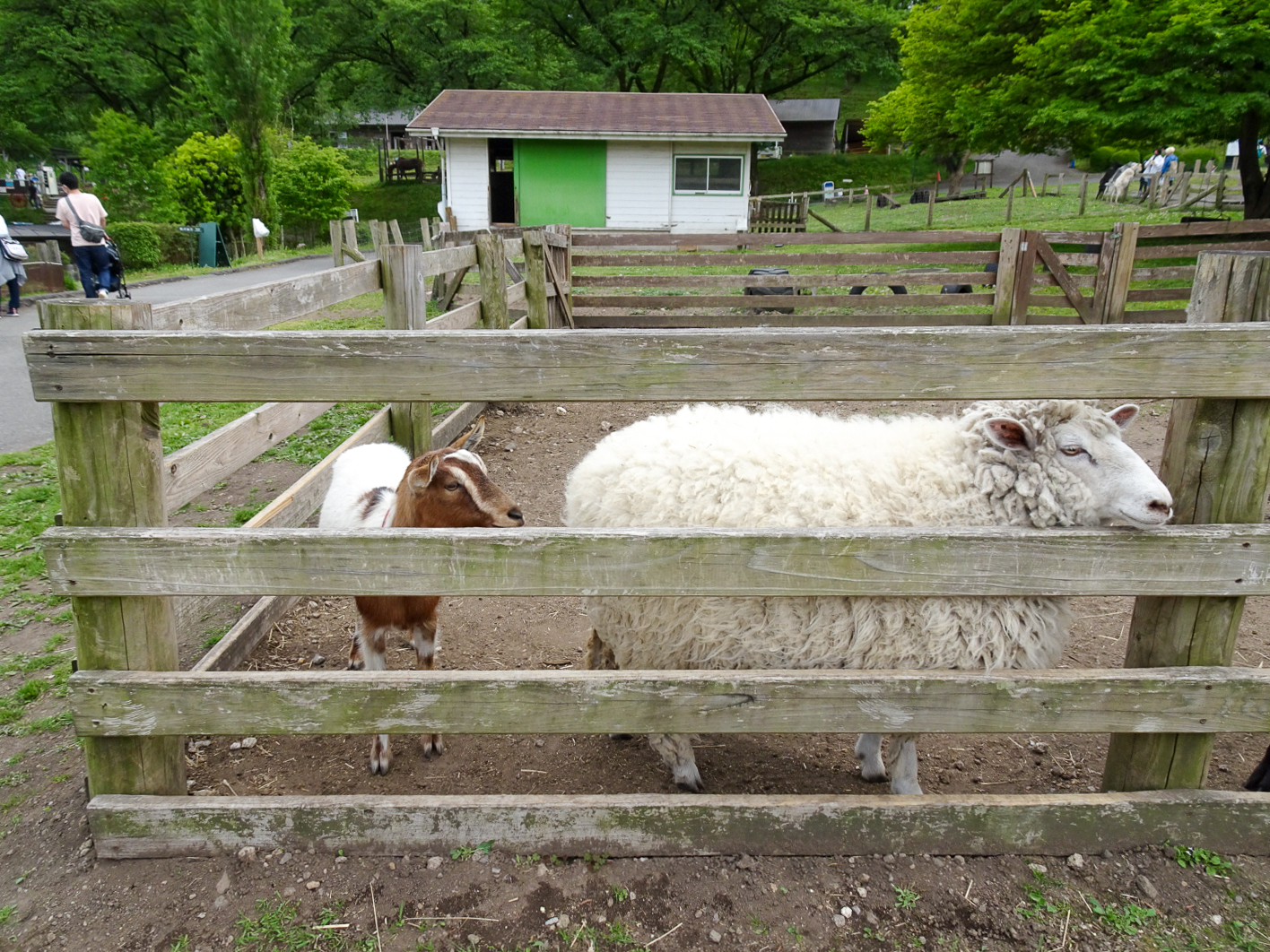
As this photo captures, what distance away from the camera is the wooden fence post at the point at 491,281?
815 cm

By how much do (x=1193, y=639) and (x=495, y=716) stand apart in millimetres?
2251

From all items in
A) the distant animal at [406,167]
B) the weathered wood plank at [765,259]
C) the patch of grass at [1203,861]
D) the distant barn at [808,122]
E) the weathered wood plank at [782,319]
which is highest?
the distant barn at [808,122]

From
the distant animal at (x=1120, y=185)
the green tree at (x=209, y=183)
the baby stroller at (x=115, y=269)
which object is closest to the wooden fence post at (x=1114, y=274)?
the baby stroller at (x=115, y=269)

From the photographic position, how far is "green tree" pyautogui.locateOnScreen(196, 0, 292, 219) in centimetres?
2888

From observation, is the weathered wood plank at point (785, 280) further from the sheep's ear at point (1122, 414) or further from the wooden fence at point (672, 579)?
the wooden fence at point (672, 579)

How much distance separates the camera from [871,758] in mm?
3314

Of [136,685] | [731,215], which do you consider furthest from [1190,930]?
[731,215]

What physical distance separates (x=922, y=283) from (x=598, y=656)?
9640mm

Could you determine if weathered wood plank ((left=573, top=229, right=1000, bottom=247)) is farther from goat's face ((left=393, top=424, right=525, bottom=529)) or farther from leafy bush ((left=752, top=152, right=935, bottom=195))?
leafy bush ((left=752, top=152, right=935, bottom=195))

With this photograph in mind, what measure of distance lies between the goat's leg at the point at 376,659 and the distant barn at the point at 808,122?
184ft

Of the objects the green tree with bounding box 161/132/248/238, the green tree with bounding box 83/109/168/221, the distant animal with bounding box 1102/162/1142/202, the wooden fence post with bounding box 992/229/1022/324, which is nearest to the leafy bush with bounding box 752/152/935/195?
the distant animal with bounding box 1102/162/1142/202

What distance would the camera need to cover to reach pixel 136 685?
246 cm

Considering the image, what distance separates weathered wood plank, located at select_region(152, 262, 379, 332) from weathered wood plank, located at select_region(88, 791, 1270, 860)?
1.62 meters

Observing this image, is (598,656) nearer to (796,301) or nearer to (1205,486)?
(1205,486)
